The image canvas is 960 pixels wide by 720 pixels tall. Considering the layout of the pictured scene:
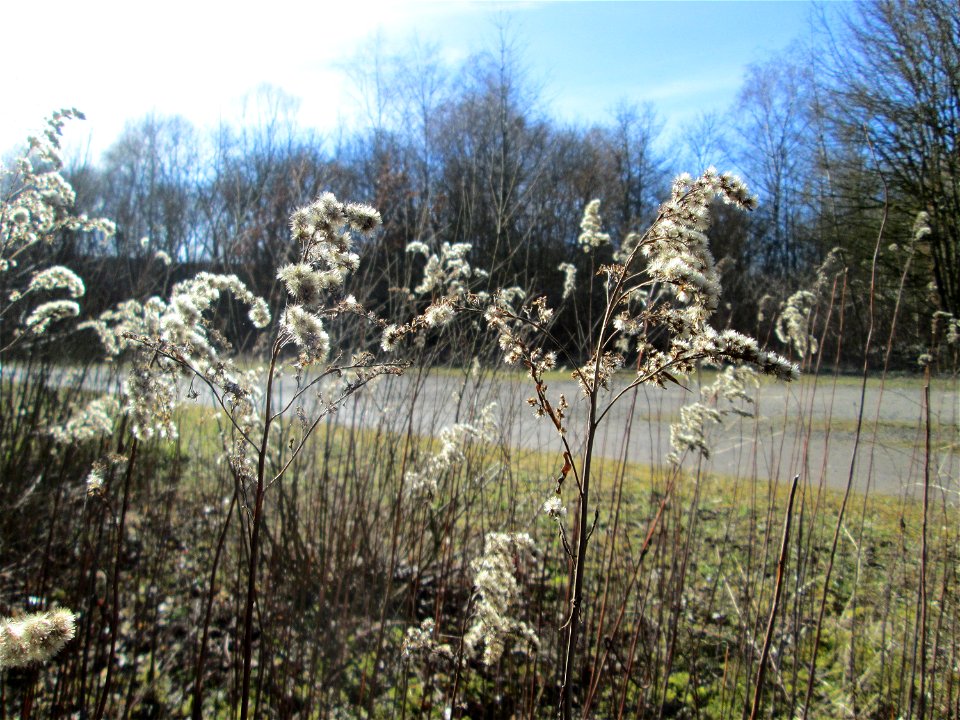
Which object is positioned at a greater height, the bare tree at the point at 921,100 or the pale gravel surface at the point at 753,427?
the bare tree at the point at 921,100

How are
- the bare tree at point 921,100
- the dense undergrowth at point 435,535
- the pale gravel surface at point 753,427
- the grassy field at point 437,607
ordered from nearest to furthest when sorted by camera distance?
the dense undergrowth at point 435,535 → the grassy field at point 437,607 → the pale gravel surface at point 753,427 → the bare tree at point 921,100

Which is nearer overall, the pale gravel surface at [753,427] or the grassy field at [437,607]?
the grassy field at [437,607]

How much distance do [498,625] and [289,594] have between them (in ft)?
4.37

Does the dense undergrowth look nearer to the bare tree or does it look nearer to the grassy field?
the grassy field

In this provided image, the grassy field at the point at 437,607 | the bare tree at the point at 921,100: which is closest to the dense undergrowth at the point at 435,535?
A: the grassy field at the point at 437,607

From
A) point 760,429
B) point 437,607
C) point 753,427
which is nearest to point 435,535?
point 437,607

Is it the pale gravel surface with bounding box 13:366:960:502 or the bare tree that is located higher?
the bare tree

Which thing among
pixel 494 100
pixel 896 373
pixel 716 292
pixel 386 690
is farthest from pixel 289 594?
pixel 896 373

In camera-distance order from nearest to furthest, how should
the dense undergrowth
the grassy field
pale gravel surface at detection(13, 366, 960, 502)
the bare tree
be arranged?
the dense undergrowth
the grassy field
pale gravel surface at detection(13, 366, 960, 502)
the bare tree

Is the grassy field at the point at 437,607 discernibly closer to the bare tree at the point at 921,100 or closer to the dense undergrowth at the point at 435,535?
the dense undergrowth at the point at 435,535

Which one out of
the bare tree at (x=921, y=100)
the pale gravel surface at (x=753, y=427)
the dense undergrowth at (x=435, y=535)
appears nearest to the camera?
the dense undergrowth at (x=435, y=535)

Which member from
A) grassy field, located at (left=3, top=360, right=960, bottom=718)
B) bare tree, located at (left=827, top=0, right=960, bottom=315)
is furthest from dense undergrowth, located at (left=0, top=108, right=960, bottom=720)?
bare tree, located at (left=827, top=0, right=960, bottom=315)

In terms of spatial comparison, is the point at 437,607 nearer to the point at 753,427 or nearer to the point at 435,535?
the point at 435,535

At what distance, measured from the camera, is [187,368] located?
1445 millimetres
